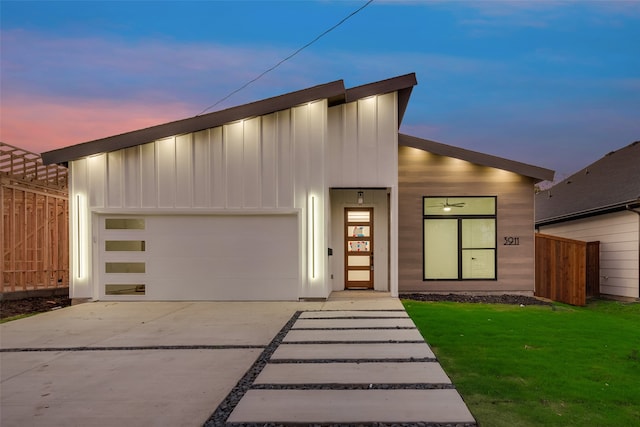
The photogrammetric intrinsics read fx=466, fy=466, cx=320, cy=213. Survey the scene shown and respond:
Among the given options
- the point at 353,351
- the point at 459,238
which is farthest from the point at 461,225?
the point at 353,351

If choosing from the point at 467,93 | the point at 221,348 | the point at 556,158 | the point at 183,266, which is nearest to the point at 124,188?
the point at 183,266

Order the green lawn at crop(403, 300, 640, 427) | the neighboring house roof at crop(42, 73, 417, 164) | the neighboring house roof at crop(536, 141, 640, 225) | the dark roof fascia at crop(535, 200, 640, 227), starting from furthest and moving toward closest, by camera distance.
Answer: the neighboring house roof at crop(536, 141, 640, 225) → the dark roof fascia at crop(535, 200, 640, 227) → the neighboring house roof at crop(42, 73, 417, 164) → the green lawn at crop(403, 300, 640, 427)

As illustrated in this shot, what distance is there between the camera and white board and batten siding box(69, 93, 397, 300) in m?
10.4

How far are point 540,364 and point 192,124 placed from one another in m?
8.11

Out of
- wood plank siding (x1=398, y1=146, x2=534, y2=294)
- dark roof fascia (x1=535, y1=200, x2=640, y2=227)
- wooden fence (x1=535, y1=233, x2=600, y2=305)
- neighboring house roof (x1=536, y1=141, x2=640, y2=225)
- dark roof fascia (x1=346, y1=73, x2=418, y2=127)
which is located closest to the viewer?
dark roof fascia (x1=346, y1=73, x2=418, y2=127)

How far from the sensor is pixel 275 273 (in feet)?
34.6

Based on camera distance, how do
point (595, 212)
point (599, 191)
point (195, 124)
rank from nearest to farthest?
point (195, 124), point (595, 212), point (599, 191)

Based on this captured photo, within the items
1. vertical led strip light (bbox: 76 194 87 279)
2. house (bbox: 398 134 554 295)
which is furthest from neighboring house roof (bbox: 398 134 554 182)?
vertical led strip light (bbox: 76 194 87 279)

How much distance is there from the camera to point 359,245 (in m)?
12.3

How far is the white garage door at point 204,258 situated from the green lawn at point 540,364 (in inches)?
129

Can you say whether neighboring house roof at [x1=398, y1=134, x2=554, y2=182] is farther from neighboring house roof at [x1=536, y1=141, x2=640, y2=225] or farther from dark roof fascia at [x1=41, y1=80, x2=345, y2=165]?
dark roof fascia at [x1=41, y1=80, x2=345, y2=165]

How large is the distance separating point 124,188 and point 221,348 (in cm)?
601

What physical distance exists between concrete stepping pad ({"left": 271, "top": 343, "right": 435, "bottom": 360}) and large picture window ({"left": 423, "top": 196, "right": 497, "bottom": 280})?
634 cm

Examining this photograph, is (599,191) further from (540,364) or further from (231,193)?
(540,364)
